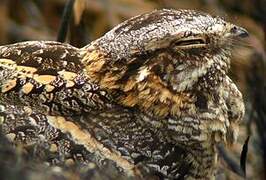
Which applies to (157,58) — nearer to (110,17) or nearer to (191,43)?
(191,43)

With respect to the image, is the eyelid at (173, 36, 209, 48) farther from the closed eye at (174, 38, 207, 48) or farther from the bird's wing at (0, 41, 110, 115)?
the bird's wing at (0, 41, 110, 115)

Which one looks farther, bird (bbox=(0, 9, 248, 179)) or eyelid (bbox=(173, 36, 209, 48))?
eyelid (bbox=(173, 36, 209, 48))

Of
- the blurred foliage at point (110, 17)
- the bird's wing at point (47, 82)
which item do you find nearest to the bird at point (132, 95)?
the bird's wing at point (47, 82)

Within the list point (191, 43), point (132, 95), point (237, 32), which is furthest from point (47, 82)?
point (237, 32)

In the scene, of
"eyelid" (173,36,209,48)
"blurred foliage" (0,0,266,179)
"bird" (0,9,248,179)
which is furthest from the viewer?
"blurred foliage" (0,0,266,179)

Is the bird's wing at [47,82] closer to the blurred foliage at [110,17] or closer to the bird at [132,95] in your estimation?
the bird at [132,95]

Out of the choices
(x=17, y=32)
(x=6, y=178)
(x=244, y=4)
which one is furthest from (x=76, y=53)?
(x=17, y=32)

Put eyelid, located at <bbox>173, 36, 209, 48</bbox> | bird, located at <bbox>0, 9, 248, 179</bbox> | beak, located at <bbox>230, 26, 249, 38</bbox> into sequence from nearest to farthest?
bird, located at <bbox>0, 9, 248, 179</bbox>, eyelid, located at <bbox>173, 36, 209, 48</bbox>, beak, located at <bbox>230, 26, 249, 38</bbox>

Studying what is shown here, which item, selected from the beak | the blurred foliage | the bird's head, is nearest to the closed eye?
the bird's head
